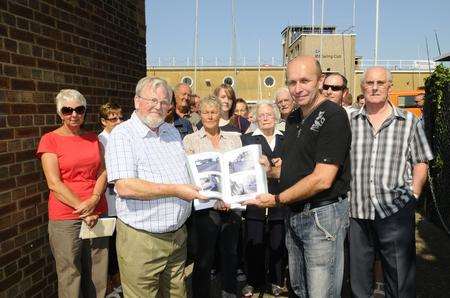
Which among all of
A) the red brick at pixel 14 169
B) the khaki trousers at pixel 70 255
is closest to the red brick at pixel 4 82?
the red brick at pixel 14 169

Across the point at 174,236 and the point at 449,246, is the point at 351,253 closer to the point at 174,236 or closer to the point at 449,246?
the point at 174,236

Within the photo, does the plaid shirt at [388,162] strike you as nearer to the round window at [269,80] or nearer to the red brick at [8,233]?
the red brick at [8,233]

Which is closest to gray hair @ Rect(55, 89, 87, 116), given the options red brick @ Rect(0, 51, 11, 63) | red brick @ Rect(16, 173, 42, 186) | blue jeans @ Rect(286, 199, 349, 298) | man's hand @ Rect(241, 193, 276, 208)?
red brick @ Rect(0, 51, 11, 63)

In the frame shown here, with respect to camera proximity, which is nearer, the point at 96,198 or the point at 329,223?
the point at 329,223

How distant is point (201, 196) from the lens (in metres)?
2.72

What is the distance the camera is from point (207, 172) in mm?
2998

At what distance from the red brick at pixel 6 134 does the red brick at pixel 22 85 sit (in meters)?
0.35

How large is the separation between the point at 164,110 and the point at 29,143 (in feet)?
4.58

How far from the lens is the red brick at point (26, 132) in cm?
319

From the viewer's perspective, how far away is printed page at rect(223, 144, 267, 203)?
2.98m

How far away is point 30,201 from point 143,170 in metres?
1.37

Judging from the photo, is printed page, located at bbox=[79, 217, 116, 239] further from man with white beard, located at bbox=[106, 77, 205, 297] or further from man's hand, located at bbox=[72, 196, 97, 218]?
man with white beard, located at bbox=[106, 77, 205, 297]

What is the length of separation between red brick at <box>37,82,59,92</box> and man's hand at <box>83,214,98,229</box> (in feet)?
4.07

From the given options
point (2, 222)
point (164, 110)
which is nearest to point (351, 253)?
point (164, 110)
